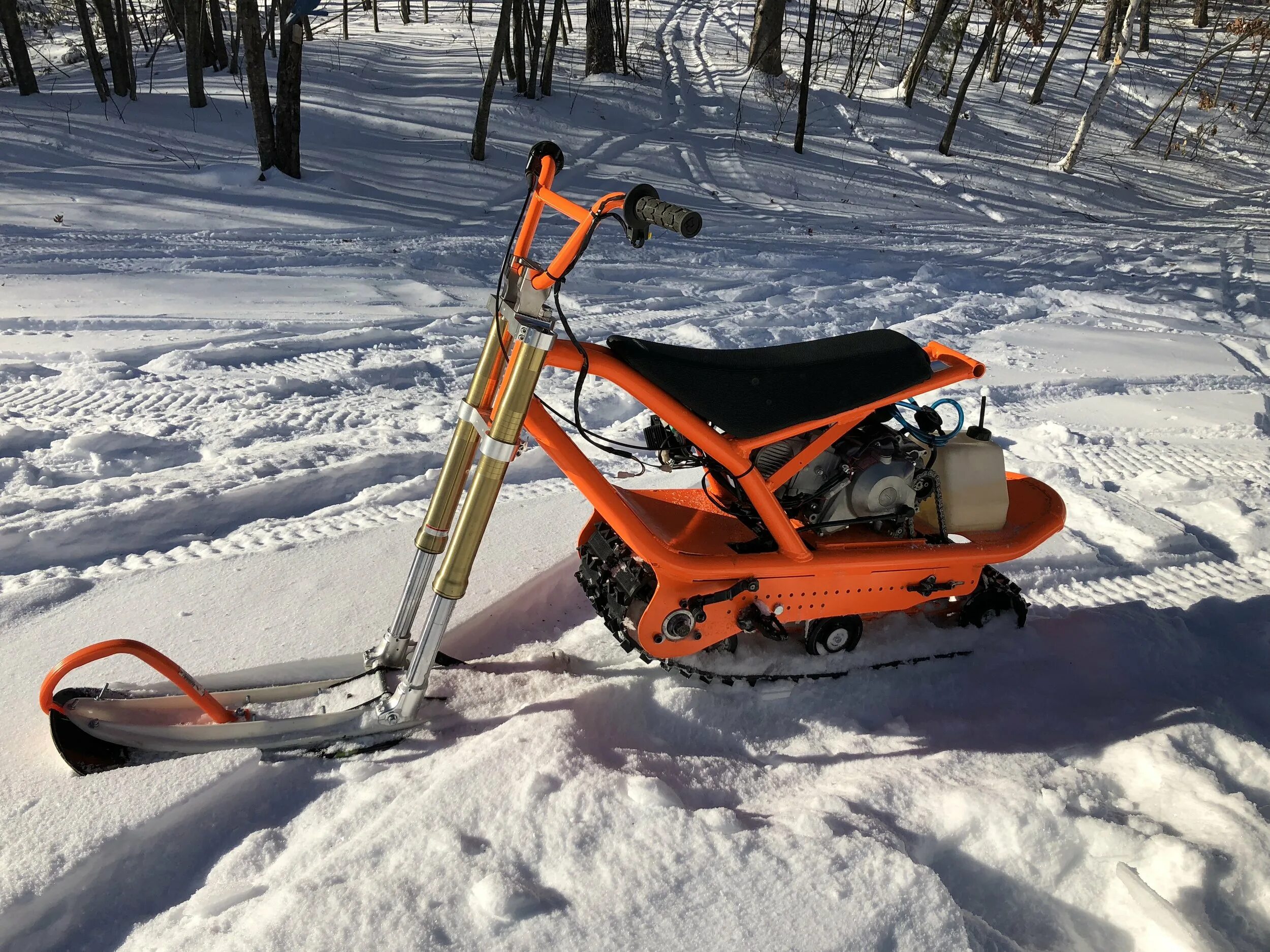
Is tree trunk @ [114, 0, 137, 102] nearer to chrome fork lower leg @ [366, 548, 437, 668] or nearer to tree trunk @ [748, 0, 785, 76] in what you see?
tree trunk @ [748, 0, 785, 76]

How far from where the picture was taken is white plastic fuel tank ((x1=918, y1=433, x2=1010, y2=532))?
3.05m

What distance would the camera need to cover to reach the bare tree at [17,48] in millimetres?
12742

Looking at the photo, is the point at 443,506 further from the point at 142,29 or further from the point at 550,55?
the point at 142,29

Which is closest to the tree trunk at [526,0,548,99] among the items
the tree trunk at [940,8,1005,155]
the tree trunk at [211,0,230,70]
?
the tree trunk at [211,0,230,70]

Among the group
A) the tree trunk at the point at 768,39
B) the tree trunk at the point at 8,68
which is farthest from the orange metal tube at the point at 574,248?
the tree trunk at the point at 768,39

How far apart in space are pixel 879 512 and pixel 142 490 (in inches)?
120

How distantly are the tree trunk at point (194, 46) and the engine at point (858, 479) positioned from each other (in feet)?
45.1

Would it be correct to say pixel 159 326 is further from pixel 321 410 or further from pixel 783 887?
pixel 783 887

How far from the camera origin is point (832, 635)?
298 cm

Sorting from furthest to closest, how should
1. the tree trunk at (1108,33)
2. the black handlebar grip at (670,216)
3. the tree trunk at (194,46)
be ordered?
the tree trunk at (1108,33)
the tree trunk at (194,46)
the black handlebar grip at (670,216)

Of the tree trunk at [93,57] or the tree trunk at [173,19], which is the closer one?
the tree trunk at [93,57]

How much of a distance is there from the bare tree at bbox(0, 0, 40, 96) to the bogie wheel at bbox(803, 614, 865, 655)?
621 inches

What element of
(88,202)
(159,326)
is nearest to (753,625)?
(159,326)

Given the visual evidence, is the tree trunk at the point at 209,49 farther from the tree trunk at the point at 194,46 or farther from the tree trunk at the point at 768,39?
the tree trunk at the point at 768,39
